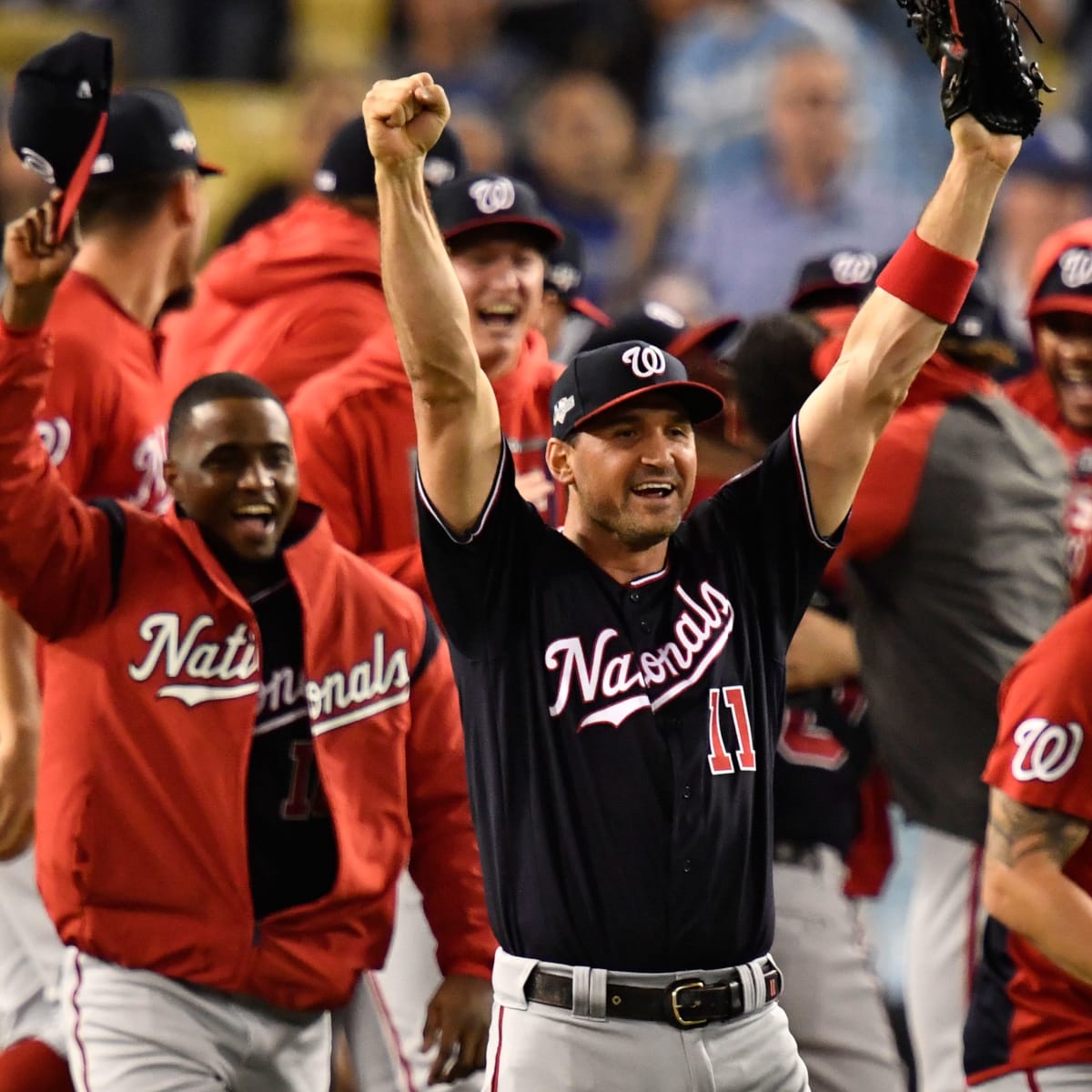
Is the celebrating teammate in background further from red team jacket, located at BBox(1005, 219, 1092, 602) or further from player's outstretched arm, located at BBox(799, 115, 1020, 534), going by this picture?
red team jacket, located at BBox(1005, 219, 1092, 602)

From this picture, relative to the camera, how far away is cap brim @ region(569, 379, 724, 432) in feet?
11.2

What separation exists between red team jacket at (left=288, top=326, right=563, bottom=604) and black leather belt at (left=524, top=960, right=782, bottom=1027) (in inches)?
58.1

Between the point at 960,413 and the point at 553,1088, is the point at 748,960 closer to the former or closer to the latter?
the point at 553,1088

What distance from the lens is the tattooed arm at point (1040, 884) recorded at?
3621mm

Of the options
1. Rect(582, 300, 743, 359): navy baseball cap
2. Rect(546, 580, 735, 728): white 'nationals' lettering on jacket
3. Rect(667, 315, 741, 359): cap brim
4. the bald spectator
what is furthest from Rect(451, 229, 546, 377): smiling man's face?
the bald spectator

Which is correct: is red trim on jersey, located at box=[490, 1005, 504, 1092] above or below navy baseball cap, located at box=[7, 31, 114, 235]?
below

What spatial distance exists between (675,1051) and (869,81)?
23.9ft

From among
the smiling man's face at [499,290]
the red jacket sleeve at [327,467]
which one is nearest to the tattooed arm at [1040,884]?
the smiling man's face at [499,290]

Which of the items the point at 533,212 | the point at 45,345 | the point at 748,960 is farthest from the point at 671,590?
the point at 533,212

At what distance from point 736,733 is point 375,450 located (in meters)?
1.55

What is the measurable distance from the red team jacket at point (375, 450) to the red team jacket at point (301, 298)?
1.44 feet

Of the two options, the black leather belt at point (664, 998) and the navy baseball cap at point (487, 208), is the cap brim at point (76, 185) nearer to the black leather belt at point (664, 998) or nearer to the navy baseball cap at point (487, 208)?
the navy baseball cap at point (487, 208)

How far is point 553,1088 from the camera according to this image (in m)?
3.25

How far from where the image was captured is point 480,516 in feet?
10.7
